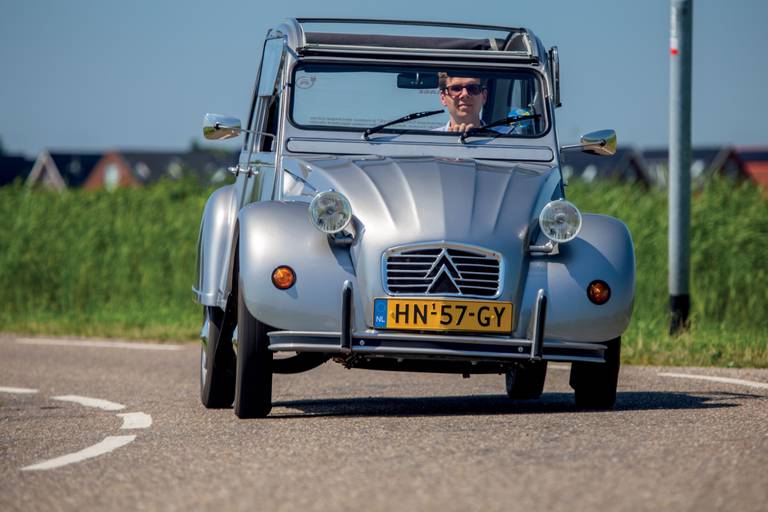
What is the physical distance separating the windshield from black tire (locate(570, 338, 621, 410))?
5.70 ft

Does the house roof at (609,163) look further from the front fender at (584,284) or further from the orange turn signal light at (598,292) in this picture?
the orange turn signal light at (598,292)

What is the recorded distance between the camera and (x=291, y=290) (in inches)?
288

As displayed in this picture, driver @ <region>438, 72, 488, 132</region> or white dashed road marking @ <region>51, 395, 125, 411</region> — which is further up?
driver @ <region>438, 72, 488, 132</region>

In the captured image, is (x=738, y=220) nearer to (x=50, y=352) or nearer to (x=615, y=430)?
(x=50, y=352)

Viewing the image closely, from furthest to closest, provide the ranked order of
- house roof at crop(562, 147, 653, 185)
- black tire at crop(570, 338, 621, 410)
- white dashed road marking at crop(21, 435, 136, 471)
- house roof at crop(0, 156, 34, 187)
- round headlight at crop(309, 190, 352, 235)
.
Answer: house roof at crop(0, 156, 34, 187) → house roof at crop(562, 147, 653, 185) → black tire at crop(570, 338, 621, 410) → round headlight at crop(309, 190, 352, 235) → white dashed road marking at crop(21, 435, 136, 471)

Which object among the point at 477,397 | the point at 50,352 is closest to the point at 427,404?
the point at 477,397

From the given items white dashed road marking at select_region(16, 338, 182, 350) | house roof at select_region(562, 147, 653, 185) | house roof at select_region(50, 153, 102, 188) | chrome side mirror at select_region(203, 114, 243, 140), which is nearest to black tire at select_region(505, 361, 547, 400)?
chrome side mirror at select_region(203, 114, 243, 140)

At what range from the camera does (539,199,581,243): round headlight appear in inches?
294

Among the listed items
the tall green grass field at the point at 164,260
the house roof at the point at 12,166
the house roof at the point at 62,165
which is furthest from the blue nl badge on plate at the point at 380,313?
→ the house roof at the point at 12,166

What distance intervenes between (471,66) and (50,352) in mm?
6382

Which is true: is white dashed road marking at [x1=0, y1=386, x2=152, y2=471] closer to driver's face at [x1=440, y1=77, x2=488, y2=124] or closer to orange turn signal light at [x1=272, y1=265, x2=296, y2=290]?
orange turn signal light at [x1=272, y1=265, x2=296, y2=290]

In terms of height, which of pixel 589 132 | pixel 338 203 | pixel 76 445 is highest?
pixel 589 132

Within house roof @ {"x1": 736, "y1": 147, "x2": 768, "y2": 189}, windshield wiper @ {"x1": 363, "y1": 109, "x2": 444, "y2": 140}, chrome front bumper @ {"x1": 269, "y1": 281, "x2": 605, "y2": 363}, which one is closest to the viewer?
chrome front bumper @ {"x1": 269, "y1": 281, "x2": 605, "y2": 363}

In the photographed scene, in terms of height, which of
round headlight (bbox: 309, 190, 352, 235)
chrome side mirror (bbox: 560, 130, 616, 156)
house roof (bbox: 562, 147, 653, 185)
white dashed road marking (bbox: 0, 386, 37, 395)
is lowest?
white dashed road marking (bbox: 0, 386, 37, 395)
